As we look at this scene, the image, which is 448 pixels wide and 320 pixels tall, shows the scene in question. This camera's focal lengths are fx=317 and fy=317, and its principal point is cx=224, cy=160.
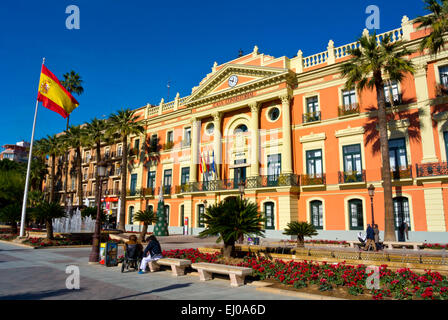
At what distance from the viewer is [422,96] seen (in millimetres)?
22125

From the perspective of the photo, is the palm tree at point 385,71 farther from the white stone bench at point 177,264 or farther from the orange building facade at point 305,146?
the white stone bench at point 177,264

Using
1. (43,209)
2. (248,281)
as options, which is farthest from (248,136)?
(248,281)

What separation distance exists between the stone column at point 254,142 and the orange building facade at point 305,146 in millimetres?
99

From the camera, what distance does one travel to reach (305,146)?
27.5 meters

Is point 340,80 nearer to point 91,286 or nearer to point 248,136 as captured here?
point 248,136

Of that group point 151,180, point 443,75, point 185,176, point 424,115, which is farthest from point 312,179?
point 151,180

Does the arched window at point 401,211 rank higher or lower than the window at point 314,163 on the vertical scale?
lower

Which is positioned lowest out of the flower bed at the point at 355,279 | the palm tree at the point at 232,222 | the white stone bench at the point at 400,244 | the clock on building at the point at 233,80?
the flower bed at the point at 355,279

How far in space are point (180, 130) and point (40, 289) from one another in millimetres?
30708

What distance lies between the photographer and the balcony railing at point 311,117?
27.2 metres

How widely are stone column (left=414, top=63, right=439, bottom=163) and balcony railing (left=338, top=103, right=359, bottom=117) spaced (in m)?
4.22

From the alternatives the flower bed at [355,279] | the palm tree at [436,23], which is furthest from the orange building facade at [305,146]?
the flower bed at [355,279]

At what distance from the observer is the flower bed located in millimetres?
7098

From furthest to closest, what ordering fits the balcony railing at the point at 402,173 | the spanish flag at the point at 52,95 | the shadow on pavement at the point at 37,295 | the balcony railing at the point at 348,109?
the balcony railing at the point at 348,109, the spanish flag at the point at 52,95, the balcony railing at the point at 402,173, the shadow on pavement at the point at 37,295
